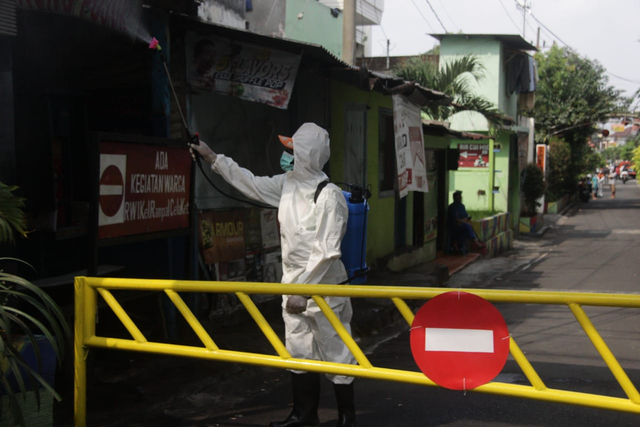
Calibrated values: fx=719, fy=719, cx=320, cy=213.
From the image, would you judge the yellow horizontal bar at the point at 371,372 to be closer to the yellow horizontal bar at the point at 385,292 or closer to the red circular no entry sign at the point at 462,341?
the red circular no entry sign at the point at 462,341

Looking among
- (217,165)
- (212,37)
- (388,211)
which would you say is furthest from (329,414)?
(388,211)

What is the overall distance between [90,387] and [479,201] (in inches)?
830

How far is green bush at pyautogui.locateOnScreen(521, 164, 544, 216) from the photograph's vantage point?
27.1 meters

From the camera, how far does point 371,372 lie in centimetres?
346

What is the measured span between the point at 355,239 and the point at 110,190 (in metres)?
1.80

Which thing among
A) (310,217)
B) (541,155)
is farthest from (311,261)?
(541,155)

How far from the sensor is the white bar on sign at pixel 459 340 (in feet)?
10.8

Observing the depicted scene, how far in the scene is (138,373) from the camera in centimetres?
585

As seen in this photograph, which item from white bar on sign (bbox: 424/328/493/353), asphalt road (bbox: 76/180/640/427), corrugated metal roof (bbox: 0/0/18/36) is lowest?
asphalt road (bbox: 76/180/640/427)

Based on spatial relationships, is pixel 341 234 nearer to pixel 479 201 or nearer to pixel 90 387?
pixel 90 387

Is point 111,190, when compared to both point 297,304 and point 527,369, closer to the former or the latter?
point 297,304

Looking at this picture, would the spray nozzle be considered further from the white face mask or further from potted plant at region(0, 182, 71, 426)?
potted plant at region(0, 182, 71, 426)

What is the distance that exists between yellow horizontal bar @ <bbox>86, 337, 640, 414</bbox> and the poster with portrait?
143 inches

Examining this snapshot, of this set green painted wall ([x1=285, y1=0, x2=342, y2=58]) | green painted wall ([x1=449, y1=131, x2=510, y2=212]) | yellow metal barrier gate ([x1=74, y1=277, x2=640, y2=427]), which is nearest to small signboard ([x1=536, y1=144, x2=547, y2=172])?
green painted wall ([x1=449, y1=131, x2=510, y2=212])
